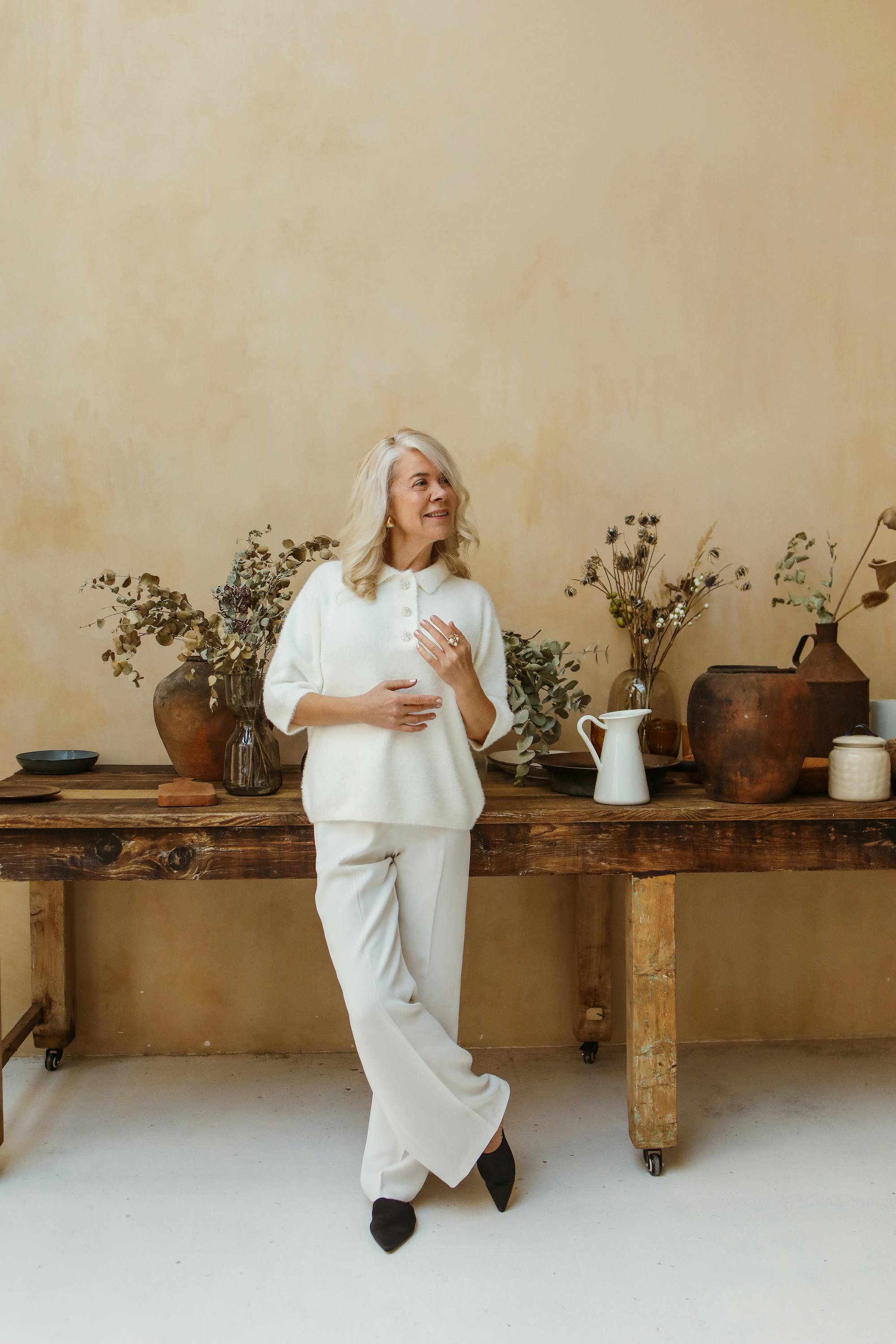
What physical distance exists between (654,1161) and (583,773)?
0.92 metres

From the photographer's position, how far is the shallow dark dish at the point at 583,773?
96.7 inches

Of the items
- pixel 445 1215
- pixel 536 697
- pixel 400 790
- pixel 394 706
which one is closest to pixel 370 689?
pixel 394 706

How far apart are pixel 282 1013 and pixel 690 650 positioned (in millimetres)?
1667

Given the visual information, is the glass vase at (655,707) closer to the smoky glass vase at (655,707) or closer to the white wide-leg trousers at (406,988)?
the smoky glass vase at (655,707)

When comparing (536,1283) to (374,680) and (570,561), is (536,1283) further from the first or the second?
(570,561)

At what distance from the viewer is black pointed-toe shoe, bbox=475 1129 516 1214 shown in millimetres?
2166

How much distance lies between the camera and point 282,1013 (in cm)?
301

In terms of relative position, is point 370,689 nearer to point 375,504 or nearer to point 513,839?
point 375,504

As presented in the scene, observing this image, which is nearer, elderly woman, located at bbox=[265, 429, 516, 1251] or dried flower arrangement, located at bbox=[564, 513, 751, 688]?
elderly woman, located at bbox=[265, 429, 516, 1251]

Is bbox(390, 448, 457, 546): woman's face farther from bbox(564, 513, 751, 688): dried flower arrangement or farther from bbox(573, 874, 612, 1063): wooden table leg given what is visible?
bbox(573, 874, 612, 1063): wooden table leg

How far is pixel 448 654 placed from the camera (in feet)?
6.69

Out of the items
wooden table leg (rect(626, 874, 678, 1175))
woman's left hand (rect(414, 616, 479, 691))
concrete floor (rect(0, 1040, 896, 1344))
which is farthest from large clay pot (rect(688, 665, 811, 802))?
concrete floor (rect(0, 1040, 896, 1344))

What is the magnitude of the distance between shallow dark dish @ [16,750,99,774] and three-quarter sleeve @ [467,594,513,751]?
1.18 m

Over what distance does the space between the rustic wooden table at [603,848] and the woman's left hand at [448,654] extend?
1.34ft
